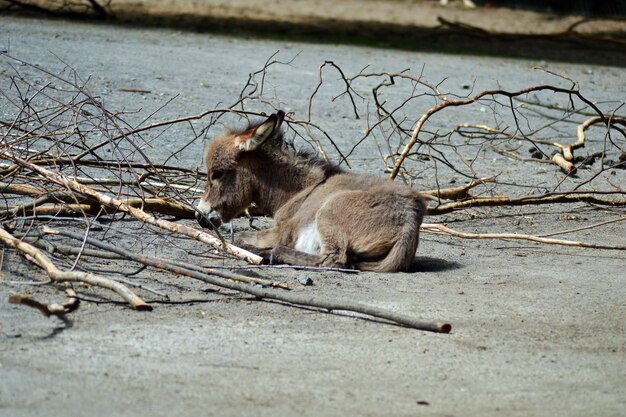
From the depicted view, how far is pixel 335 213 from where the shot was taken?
7.92 m

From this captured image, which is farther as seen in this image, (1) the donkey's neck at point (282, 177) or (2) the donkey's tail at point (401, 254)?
(1) the donkey's neck at point (282, 177)

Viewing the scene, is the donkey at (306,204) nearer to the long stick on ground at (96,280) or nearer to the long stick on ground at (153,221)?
the long stick on ground at (153,221)

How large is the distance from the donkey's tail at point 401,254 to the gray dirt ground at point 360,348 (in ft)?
0.40

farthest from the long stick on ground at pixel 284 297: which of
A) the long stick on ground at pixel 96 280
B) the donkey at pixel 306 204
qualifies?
the donkey at pixel 306 204

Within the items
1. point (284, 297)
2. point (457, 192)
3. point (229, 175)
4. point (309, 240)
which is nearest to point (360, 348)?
point (284, 297)

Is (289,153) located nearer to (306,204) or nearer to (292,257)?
(306,204)

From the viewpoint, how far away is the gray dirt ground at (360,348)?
15.7 feet

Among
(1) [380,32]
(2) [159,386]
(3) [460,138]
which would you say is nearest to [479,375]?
(2) [159,386]

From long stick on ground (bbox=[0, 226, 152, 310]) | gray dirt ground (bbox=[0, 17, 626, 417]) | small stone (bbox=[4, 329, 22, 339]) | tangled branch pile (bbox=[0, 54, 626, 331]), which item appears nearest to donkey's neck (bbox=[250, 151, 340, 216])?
tangled branch pile (bbox=[0, 54, 626, 331])

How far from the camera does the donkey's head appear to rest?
8.54m

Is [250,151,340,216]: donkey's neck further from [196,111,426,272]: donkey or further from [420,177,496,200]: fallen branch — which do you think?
[420,177,496,200]: fallen branch

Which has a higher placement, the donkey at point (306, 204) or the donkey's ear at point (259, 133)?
the donkey's ear at point (259, 133)

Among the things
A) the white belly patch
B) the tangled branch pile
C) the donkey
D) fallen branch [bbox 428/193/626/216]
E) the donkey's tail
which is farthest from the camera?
fallen branch [bbox 428/193/626/216]

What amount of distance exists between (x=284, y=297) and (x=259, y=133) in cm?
251
